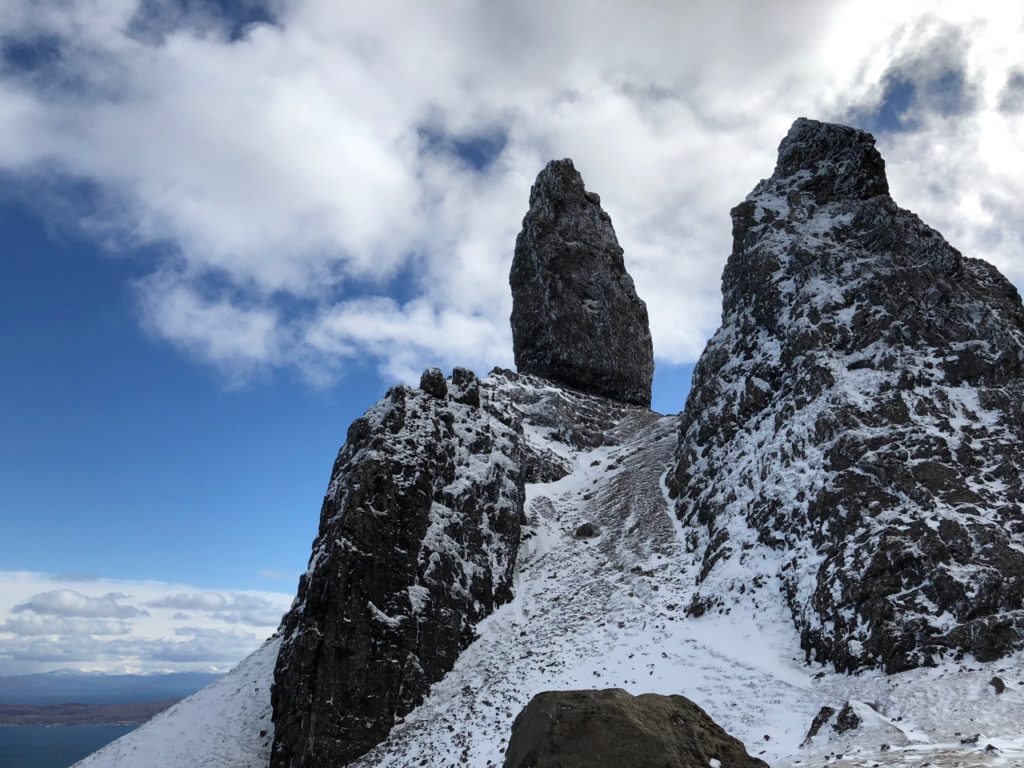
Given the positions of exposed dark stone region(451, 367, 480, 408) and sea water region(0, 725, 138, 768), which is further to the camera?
sea water region(0, 725, 138, 768)

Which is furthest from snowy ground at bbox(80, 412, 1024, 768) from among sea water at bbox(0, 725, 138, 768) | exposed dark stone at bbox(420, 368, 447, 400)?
sea water at bbox(0, 725, 138, 768)

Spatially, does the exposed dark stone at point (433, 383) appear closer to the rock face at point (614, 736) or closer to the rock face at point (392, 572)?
the rock face at point (392, 572)

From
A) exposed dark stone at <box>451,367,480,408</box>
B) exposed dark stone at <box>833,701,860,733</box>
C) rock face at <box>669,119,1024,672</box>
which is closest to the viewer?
exposed dark stone at <box>833,701,860,733</box>

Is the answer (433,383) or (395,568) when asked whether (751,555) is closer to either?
(395,568)

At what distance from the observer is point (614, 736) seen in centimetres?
1120

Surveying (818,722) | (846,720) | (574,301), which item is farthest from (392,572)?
(574,301)

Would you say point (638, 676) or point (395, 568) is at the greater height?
point (395, 568)

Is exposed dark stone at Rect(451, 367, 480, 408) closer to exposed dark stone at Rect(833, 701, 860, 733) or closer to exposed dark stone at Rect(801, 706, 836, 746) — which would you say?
exposed dark stone at Rect(801, 706, 836, 746)

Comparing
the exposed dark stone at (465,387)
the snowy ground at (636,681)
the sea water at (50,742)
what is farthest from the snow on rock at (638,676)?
the sea water at (50,742)

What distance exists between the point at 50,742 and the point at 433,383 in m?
169

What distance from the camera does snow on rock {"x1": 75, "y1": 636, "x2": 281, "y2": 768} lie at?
88.1ft

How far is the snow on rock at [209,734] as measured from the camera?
26844 mm

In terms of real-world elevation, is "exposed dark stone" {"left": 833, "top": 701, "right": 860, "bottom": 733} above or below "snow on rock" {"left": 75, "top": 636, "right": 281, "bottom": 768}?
above

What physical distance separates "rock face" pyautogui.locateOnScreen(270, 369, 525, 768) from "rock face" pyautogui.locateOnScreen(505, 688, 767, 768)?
1562cm
